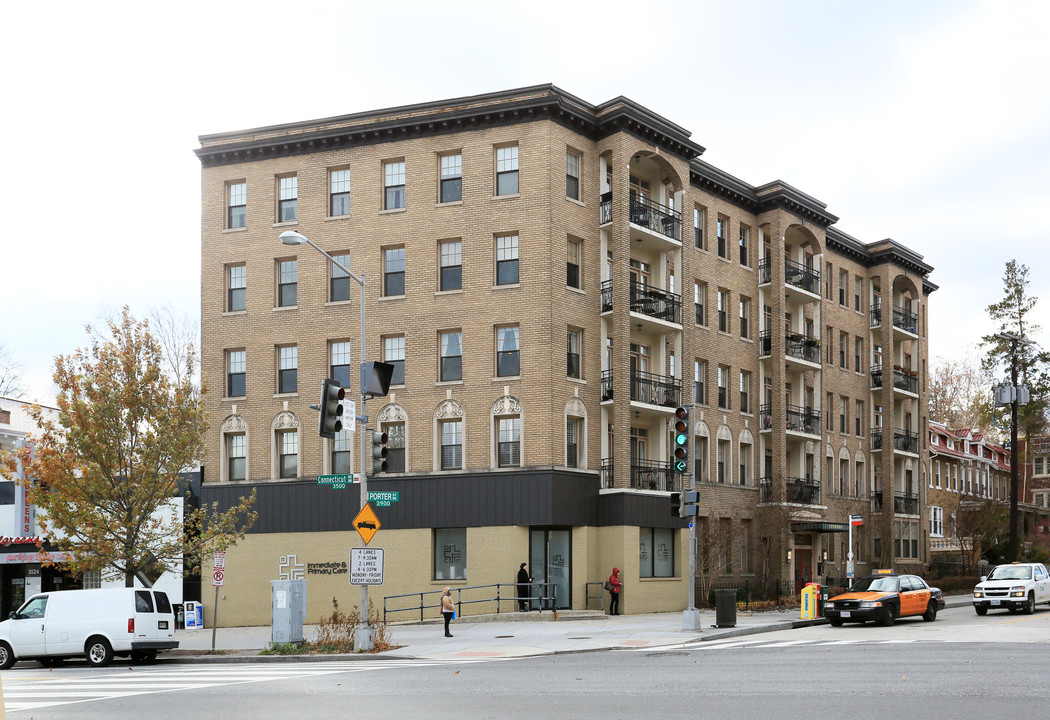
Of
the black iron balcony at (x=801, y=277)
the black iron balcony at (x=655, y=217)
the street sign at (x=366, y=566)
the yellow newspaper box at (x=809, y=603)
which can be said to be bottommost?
the yellow newspaper box at (x=809, y=603)

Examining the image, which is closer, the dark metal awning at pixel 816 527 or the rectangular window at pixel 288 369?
the rectangular window at pixel 288 369

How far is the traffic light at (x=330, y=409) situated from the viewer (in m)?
22.9

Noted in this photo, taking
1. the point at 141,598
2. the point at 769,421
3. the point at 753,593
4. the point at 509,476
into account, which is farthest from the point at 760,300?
the point at 141,598

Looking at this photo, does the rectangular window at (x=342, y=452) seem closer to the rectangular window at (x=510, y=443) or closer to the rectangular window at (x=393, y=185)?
the rectangular window at (x=510, y=443)

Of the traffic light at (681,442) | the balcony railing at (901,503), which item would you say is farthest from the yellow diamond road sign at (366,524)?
the balcony railing at (901,503)

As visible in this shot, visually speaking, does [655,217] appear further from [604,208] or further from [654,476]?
[654,476]

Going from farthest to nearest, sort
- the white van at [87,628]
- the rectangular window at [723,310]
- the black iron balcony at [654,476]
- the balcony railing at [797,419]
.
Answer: the balcony railing at [797,419] → the rectangular window at [723,310] → the black iron balcony at [654,476] → the white van at [87,628]

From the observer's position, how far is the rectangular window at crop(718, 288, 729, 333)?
47312 millimetres

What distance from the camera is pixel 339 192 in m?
41.3

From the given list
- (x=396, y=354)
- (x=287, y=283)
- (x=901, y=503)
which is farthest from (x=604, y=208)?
(x=901, y=503)

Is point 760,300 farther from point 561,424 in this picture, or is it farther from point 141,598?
point 141,598

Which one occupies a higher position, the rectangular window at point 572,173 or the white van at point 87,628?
the rectangular window at point 572,173

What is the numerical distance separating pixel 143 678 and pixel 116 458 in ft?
31.2

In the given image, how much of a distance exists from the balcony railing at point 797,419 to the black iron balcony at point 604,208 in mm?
14122
